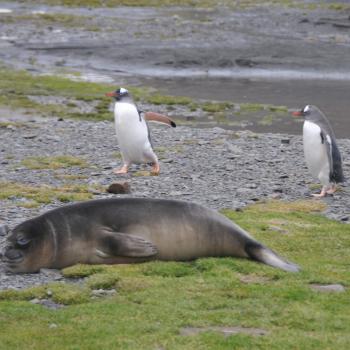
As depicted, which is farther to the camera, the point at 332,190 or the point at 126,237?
the point at 332,190

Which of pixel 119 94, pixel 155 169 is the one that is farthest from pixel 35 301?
pixel 119 94

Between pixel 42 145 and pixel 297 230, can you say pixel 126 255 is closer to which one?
pixel 297 230

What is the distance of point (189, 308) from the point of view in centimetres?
810

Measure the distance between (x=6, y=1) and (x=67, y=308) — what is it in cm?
6581

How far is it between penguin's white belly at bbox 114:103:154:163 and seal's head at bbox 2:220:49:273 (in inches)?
299

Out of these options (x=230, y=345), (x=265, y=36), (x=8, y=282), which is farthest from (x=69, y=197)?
(x=265, y=36)

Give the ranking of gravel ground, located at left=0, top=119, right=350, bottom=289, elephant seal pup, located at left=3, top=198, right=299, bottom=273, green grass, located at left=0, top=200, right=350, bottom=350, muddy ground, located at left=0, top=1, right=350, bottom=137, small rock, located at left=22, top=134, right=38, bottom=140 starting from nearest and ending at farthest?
1. green grass, located at left=0, top=200, right=350, bottom=350
2. elephant seal pup, located at left=3, top=198, right=299, bottom=273
3. gravel ground, located at left=0, top=119, right=350, bottom=289
4. small rock, located at left=22, top=134, right=38, bottom=140
5. muddy ground, located at left=0, top=1, right=350, bottom=137

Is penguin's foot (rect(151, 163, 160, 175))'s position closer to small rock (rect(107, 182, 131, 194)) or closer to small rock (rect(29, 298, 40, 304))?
small rock (rect(107, 182, 131, 194))

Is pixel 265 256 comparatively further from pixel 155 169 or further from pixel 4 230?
pixel 155 169

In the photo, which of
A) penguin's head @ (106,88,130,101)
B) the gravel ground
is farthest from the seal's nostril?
penguin's head @ (106,88,130,101)

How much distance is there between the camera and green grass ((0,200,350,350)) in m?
7.25

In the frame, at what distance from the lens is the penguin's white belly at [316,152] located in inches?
610

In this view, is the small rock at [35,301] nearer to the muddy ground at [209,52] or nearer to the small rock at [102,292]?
the small rock at [102,292]

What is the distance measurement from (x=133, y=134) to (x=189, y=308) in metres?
9.06
